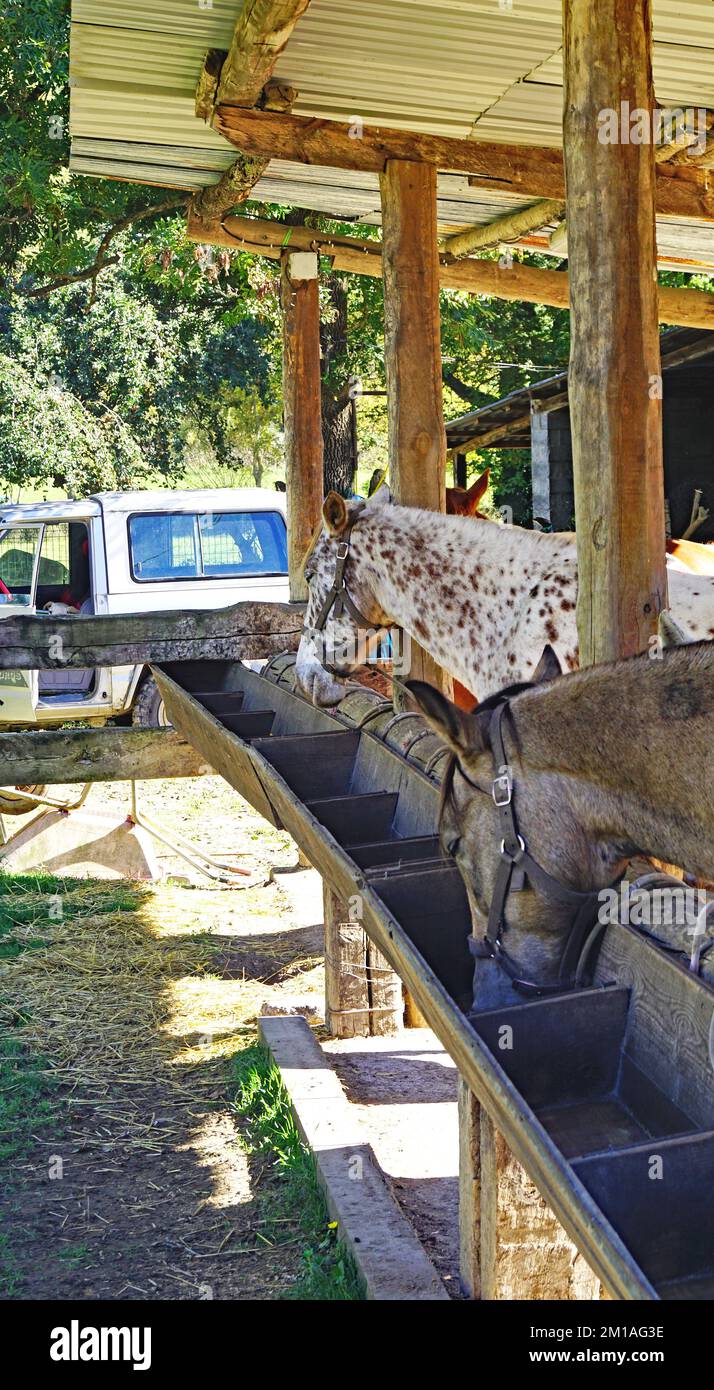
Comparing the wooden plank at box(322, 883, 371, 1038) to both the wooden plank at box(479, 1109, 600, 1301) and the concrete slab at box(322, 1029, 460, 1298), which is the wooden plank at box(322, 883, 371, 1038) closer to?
the concrete slab at box(322, 1029, 460, 1298)

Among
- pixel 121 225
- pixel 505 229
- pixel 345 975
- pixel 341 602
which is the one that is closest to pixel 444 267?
pixel 505 229

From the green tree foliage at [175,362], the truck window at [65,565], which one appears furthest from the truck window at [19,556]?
the green tree foliage at [175,362]

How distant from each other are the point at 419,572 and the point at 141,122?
2.82m

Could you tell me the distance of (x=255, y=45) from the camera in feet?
14.6

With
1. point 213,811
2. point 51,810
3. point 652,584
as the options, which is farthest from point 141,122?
point 213,811

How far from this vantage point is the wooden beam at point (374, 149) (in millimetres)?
5258

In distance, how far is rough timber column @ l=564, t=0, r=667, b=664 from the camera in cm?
316

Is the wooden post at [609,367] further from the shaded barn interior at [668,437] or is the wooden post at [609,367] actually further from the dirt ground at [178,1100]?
the shaded barn interior at [668,437]

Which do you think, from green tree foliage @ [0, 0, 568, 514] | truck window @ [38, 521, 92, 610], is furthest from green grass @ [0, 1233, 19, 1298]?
green tree foliage @ [0, 0, 568, 514]

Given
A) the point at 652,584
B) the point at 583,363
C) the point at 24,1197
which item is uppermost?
the point at 583,363

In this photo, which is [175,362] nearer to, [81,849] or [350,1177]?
[81,849]

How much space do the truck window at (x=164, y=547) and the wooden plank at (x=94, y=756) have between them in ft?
16.2
